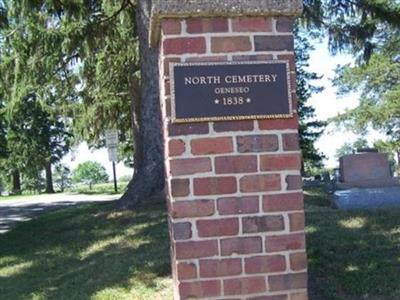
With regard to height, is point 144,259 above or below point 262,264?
below

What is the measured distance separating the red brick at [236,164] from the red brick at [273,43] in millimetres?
638

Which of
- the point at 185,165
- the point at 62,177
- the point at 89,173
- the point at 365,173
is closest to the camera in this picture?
the point at 185,165

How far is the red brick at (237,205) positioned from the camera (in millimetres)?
3439

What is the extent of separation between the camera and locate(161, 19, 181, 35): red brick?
3414 mm

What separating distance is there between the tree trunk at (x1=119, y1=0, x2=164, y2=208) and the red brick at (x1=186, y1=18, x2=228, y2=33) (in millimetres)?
8056

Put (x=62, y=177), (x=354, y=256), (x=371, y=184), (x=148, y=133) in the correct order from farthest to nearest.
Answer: (x=62, y=177), (x=371, y=184), (x=148, y=133), (x=354, y=256)

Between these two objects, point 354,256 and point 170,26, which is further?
point 354,256

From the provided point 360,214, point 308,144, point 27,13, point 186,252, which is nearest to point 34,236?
point 27,13

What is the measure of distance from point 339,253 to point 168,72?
368cm

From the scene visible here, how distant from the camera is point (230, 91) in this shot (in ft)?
11.3

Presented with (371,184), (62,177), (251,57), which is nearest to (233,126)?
(251,57)

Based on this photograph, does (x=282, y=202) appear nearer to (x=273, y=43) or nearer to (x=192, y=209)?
(x=192, y=209)

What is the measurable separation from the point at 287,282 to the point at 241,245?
0.35 m

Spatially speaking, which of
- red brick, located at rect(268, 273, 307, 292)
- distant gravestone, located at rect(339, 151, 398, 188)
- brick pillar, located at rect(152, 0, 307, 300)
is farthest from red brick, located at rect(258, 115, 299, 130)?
distant gravestone, located at rect(339, 151, 398, 188)
